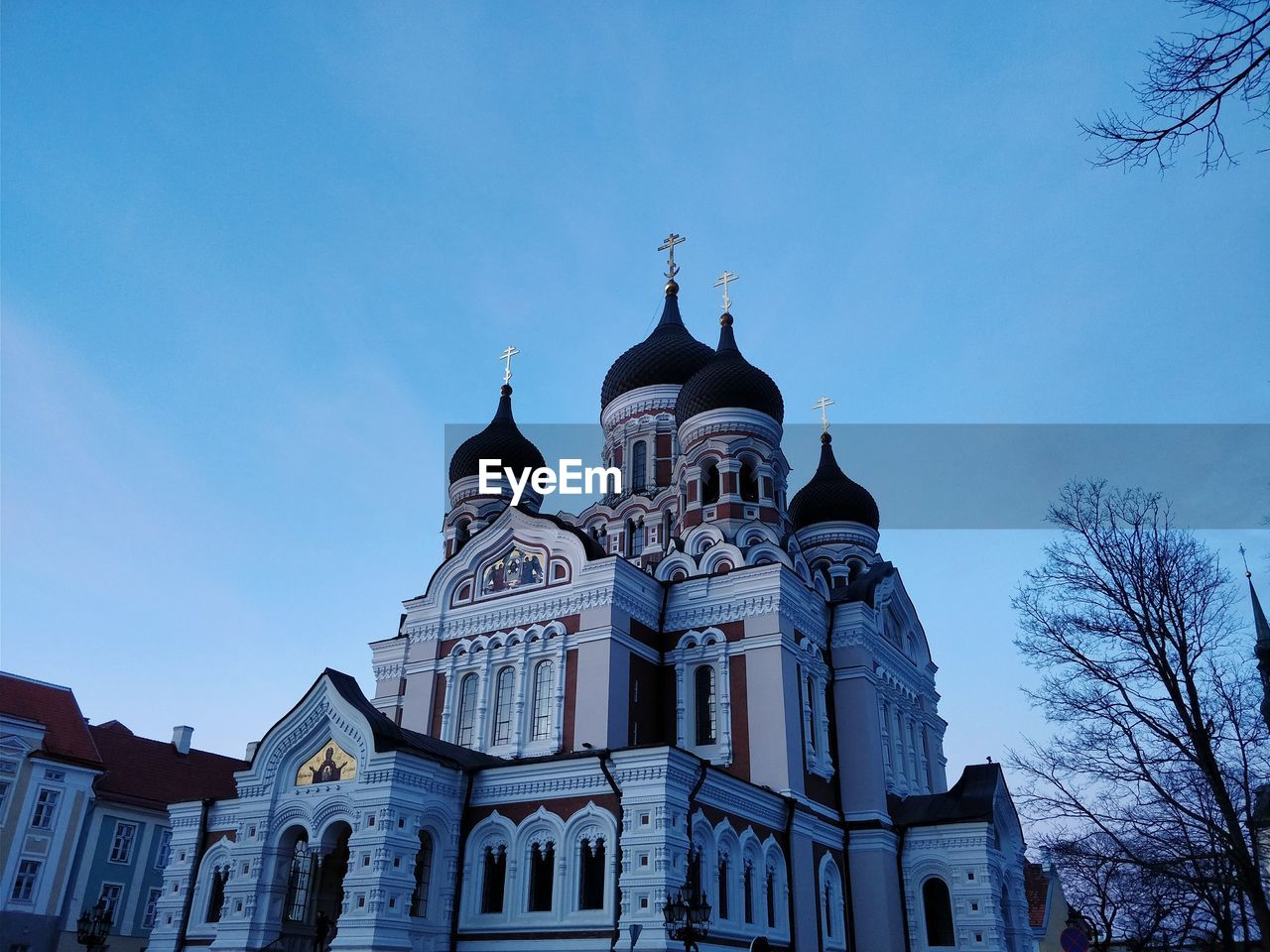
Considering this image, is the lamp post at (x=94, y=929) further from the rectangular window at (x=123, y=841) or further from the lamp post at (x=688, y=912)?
the rectangular window at (x=123, y=841)

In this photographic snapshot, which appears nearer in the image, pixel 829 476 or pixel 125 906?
pixel 125 906

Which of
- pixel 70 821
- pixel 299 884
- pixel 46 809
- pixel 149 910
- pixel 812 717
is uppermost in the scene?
pixel 812 717

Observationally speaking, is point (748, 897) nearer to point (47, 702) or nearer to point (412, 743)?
point (412, 743)

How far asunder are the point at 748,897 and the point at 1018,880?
28.5 feet

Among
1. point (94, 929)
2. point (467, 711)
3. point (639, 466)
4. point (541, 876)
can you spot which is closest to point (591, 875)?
point (541, 876)

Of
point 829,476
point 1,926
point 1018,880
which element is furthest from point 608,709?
point 1,926

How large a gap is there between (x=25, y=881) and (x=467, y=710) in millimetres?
12676

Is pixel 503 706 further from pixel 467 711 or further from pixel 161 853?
pixel 161 853

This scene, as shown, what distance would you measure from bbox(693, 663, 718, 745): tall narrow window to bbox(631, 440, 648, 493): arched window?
291 inches

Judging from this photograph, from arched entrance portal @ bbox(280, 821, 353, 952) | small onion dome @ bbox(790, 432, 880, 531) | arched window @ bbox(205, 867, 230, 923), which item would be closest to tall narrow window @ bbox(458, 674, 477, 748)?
arched entrance portal @ bbox(280, 821, 353, 952)

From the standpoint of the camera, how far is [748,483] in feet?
80.5

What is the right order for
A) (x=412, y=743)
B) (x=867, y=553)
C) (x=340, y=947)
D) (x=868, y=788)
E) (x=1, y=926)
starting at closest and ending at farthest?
(x=340, y=947) → (x=412, y=743) → (x=868, y=788) → (x=1, y=926) → (x=867, y=553)

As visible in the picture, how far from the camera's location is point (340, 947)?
14977 millimetres

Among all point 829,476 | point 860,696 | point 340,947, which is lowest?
point 340,947
